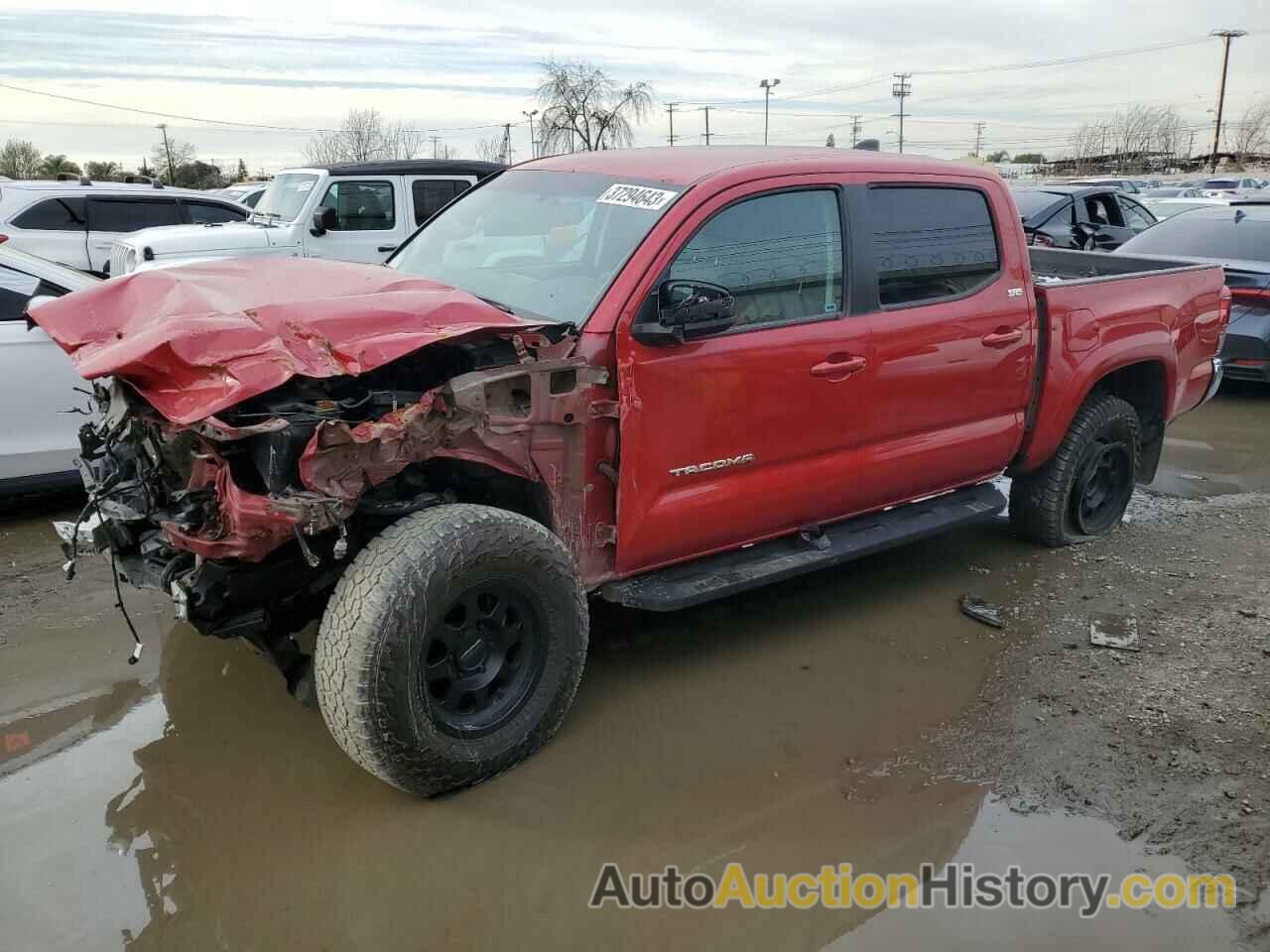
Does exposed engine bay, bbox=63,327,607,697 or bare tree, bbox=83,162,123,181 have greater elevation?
bare tree, bbox=83,162,123,181

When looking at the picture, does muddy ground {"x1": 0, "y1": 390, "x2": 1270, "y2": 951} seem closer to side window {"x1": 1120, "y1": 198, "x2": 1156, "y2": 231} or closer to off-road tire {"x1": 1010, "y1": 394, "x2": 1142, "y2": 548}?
off-road tire {"x1": 1010, "y1": 394, "x2": 1142, "y2": 548}

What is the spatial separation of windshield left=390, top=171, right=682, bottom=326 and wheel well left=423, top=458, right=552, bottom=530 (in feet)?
1.92

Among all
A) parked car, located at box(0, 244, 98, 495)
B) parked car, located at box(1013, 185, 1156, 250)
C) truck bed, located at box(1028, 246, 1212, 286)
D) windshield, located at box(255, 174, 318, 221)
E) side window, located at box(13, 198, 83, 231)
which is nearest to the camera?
parked car, located at box(0, 244, 98, 495)

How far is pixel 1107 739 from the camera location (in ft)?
12.1

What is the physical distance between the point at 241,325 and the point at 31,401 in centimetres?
297

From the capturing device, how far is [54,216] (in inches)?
461

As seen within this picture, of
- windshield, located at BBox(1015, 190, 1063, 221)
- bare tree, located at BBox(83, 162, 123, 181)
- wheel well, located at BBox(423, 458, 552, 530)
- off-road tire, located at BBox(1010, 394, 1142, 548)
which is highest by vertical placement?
bare tree, located at BBox(83, 162, 123, 181)

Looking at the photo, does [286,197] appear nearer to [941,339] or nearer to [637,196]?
[637,196]

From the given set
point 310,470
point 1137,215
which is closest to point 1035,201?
point 1137,215

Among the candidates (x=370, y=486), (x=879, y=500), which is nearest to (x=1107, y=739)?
(x=879, y=500)

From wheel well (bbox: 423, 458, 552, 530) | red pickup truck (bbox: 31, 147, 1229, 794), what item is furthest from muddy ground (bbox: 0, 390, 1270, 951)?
wheel well (bbox: 423, 458, 552, 530)

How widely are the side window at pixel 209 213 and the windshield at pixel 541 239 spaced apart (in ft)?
29.7

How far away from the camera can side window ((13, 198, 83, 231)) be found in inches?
454

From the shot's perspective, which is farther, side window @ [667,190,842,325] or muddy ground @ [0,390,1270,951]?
side window @ [667,190,842,325]
